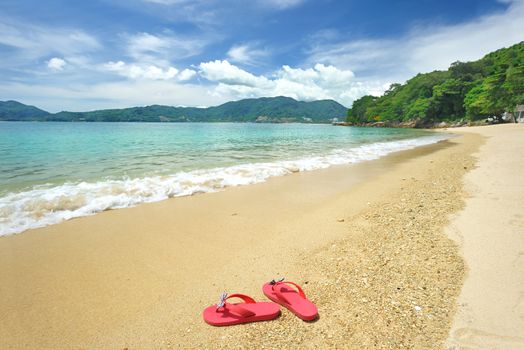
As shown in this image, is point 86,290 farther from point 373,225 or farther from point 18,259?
point 373,225

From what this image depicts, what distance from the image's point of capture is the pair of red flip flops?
2686mm

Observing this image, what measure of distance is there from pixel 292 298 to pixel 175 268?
1.83m

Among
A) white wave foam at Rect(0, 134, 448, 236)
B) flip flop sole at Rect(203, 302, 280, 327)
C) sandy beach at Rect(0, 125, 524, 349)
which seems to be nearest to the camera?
sandy beach at Rect(0, 125, 524, 349)

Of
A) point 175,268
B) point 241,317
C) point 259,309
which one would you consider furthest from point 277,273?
point 175,268

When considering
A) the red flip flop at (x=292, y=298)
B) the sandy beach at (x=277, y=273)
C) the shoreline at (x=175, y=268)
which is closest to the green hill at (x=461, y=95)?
the sandy beach at (x=277, y=273)

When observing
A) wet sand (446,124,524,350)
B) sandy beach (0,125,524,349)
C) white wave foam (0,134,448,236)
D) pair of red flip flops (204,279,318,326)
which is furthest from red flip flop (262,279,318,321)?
white wave foam (0,134,448,236)

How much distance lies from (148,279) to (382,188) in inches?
296

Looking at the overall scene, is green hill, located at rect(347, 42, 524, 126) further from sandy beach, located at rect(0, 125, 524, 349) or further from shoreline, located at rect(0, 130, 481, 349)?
shoreline, located at rect(0, 130, 481, 349)

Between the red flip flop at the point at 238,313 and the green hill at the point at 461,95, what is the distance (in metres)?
66.2

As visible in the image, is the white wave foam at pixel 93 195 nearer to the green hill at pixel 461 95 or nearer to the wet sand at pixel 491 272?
the wet sand at pixel 491 272

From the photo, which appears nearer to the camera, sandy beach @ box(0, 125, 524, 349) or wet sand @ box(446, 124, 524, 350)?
wet sand @ box(446, 124, 524, 350)

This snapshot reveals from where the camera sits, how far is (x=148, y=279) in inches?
137

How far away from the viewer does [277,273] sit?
11.9ft

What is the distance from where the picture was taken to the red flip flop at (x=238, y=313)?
2.66 m
